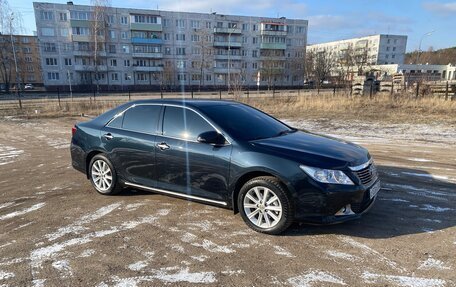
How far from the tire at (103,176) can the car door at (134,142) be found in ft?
0.52

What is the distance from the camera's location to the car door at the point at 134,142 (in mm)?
5090

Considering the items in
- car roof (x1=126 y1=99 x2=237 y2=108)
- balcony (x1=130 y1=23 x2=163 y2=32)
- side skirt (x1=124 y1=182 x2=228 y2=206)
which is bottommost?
side skirt (x1=124 y1=182 x2=228 y2=206)

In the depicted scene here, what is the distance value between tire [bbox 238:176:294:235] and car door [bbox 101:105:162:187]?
158cm

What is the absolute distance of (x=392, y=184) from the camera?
6008mm

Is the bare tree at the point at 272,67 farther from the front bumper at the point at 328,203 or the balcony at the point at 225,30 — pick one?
the front bumper at the point at 328,203

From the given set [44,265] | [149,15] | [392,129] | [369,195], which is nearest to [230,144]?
[369,195]

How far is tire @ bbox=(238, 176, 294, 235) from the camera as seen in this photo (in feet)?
13.1

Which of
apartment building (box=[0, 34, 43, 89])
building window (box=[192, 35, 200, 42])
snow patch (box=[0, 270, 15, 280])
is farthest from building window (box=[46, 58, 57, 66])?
snow patch (box=[0, 270, 15, 280])

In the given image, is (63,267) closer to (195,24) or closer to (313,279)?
(313,279)

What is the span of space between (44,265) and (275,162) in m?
2.71

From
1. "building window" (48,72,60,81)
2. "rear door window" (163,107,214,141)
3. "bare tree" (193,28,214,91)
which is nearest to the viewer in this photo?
"rear door window" (163,107,214,141)

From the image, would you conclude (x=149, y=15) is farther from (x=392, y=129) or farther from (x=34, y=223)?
(x=34, y=223)

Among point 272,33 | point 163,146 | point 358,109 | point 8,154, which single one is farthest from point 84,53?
point 163,146

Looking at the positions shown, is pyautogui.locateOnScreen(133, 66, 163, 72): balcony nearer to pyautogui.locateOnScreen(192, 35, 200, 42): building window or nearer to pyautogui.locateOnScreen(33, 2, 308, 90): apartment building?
pyautogui.locateOnScreen(33, 2, 308, 90): apartment building
